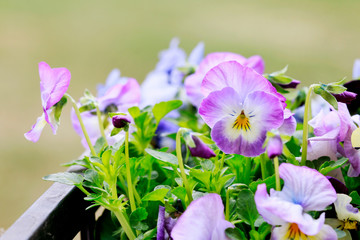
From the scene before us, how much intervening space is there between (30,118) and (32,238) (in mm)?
2188

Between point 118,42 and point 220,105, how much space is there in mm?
3366

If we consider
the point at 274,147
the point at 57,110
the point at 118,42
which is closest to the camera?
the point at 274,147

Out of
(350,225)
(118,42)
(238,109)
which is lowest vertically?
(118,42)

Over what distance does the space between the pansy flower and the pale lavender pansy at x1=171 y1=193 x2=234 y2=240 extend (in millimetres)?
96

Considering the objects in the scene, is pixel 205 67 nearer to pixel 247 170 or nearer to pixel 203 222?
pixel 247 170

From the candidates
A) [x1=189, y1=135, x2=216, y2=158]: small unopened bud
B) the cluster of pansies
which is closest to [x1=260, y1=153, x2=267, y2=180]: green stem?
the cluster of pansies

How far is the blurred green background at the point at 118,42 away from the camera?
2.30m

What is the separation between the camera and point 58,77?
44 cm

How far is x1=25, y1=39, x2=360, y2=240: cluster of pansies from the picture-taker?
0.37m

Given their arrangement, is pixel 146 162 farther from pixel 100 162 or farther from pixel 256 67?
pixel 256 67

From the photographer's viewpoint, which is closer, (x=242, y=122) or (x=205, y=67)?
(x=242, y=122)

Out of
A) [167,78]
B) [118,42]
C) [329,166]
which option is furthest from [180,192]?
[118,42]

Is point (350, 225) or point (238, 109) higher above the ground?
point (238, 109)

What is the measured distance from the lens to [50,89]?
44cm
